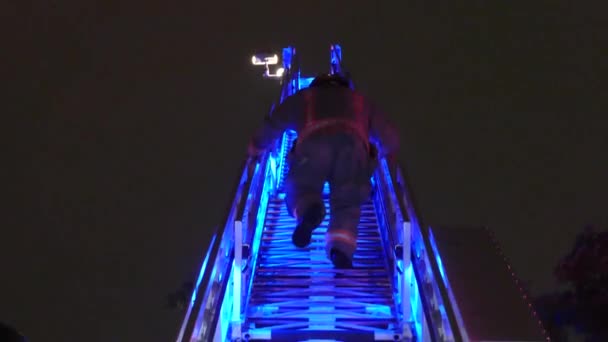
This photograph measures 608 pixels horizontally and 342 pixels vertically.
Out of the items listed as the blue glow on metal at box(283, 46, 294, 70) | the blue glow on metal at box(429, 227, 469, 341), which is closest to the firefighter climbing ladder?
the blue glow on metal at box(429, 227, 469, 341)

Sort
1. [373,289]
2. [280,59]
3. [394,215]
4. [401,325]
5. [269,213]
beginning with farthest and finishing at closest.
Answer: [280,59] → [269,213] → [394,215] → [373,289] → [401,325]

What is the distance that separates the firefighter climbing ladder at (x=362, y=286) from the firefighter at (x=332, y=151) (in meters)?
0.26

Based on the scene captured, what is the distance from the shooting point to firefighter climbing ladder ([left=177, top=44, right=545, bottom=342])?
3877 millimetres

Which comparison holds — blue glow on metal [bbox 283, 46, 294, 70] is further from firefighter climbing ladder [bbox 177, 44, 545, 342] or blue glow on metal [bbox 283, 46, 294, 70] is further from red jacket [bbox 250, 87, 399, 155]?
red jacket [bbox 250, 87, 399, 155]

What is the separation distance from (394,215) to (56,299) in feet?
33.6

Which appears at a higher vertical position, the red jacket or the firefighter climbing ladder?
the red jacket

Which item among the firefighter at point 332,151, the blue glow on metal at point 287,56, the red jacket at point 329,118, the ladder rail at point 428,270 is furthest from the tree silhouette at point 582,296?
the ladder rail at point 428,270

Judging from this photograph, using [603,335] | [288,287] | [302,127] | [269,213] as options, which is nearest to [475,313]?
[288,287]

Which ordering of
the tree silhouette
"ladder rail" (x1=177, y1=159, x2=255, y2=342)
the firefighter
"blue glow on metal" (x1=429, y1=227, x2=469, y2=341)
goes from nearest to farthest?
"blue glow on metal" (x1=429, y1=227, x2=469, y2=341), "ladder rail" (x1=177, y1=159, x2=255, y2=342), the firefighter, the tree silhouette

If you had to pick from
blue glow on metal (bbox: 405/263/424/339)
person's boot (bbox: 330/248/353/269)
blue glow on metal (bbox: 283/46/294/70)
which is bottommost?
blue glow on metal (bbox: 405/263/424/339)

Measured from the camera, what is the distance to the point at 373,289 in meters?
5.35

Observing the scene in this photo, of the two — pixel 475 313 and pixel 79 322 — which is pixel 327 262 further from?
pixel 79 322

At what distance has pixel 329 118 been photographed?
565cm

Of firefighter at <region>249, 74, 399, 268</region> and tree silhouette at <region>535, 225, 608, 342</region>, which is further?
tree silhouette at <region>535, 225, 608, 342</region>
